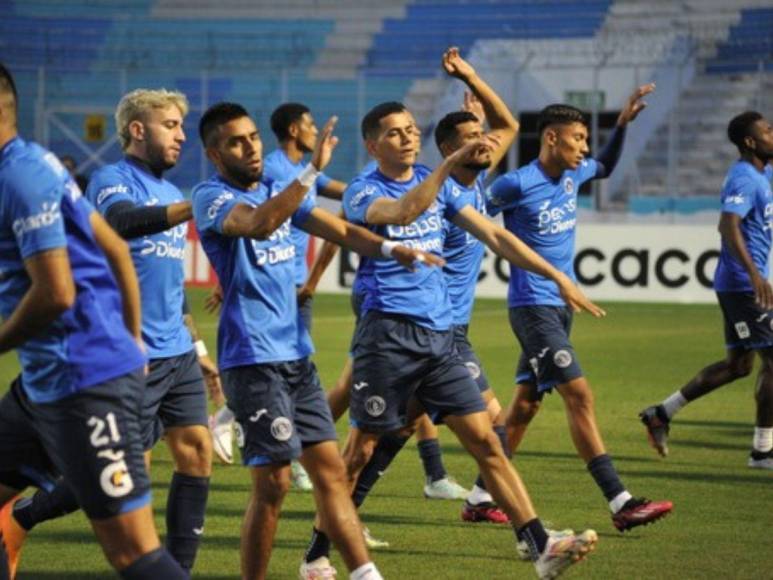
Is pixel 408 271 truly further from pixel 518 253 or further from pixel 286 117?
pixel 286 117

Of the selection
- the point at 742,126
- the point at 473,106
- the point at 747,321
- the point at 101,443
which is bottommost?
the point at 747,321

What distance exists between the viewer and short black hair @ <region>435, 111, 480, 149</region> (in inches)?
388

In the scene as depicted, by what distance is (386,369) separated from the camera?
8445mm

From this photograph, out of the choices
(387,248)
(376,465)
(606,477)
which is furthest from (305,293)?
(387,248)

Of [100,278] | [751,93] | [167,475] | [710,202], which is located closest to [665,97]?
[751,93]

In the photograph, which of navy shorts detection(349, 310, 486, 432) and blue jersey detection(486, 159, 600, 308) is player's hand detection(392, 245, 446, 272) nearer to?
navy shorts detection(349, 310, 486, 432)

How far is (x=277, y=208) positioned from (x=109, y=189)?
1.56 metres

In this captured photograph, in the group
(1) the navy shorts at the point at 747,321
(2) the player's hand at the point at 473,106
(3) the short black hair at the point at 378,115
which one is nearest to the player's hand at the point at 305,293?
(2) the player's hand at the point at 473,106

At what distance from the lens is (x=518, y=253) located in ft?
27.0

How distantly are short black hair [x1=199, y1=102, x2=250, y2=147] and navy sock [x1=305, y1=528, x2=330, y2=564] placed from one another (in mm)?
1941

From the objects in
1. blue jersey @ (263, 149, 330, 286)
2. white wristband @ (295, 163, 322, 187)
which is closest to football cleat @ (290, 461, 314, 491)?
blue jersey @ (263, 149, 330, 286)

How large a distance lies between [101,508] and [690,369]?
45.2 feet

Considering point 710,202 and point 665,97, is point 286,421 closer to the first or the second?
point 710,202

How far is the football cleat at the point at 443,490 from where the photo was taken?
36.1 feet
